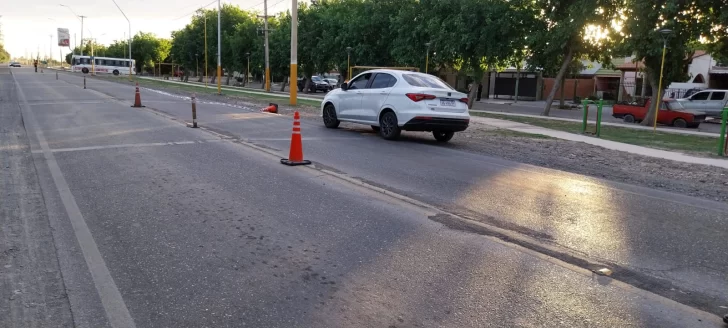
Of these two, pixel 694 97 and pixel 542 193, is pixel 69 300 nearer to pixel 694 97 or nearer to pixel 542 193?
pixel 542 193

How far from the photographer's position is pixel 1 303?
12.9 feet

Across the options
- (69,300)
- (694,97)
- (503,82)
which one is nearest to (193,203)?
(69,300)

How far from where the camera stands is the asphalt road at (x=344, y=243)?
393cm

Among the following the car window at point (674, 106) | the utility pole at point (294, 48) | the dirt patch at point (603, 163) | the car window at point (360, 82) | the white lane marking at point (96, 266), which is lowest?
the white lane marking at point (96, 266)

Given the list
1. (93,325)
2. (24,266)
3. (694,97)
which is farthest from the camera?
(694,97)

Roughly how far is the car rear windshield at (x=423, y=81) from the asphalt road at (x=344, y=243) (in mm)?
3397

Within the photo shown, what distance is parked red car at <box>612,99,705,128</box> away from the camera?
25188 millimetres

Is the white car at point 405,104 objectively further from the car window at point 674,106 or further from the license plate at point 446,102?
the car window at point 674,106

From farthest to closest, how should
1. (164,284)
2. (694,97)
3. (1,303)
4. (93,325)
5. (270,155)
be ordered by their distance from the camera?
(694,97)
(270,155)
(164,284)
(1,303)
(93,325)

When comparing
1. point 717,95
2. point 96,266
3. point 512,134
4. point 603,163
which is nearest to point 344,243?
point 96,266

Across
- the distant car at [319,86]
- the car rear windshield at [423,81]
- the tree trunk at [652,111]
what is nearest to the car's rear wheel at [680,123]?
the tree trunk at [652,111]

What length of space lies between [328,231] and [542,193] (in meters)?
3.62

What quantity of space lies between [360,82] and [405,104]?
219 centimetres

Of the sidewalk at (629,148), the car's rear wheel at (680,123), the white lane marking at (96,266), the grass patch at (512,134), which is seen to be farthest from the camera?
the car's rear wheel at (680,123)
